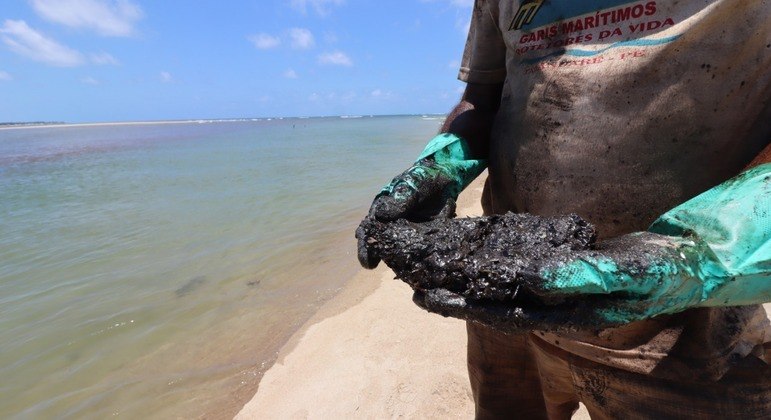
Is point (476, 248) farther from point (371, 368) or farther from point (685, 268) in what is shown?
point (371, 368)

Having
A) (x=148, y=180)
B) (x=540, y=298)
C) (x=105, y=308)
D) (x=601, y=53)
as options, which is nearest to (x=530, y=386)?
(x=540, y=298)

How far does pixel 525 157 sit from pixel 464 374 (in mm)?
2015

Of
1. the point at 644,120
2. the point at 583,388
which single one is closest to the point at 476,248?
the point at 644,120

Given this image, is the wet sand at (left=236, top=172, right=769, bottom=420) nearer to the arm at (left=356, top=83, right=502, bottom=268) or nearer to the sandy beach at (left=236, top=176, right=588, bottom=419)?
the sandy beach at (left=236, top=176, right=588, bottom=419)

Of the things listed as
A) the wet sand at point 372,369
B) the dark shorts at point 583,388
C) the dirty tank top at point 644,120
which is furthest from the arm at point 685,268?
the wet sand at point 372,369

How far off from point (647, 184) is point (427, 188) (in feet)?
1.94

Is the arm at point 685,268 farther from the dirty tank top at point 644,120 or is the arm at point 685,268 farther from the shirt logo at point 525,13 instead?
the shirt logo at point 525,13

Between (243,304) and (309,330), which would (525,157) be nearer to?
(309,330)

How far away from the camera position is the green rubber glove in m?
0.73

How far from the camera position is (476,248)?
3.26 feet

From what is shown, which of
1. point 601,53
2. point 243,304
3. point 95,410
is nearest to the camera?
point 601,53

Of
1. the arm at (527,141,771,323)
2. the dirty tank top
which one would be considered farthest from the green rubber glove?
the dirty tank top

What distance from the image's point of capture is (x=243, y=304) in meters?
4.62

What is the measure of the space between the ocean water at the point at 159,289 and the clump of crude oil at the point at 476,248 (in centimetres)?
262
